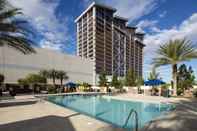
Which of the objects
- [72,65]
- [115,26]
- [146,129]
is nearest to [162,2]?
[146,129]

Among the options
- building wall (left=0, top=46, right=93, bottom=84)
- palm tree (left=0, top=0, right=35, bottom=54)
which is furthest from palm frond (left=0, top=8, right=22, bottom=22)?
building wall (left=0, top=46, right=93, bottom=84)

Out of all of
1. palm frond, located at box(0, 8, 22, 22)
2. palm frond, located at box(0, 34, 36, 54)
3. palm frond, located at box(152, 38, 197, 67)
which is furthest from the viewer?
palm frond, located at box(152, 38, 197, 67)


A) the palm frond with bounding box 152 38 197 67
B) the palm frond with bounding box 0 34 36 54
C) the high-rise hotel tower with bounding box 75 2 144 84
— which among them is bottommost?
the palm frond with bounding box 0 34 36 54

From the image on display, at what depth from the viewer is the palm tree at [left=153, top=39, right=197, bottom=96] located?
62.5 ft

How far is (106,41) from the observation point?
95938 mm

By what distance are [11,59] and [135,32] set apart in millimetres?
95591

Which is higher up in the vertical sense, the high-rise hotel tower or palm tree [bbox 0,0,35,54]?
the high-rise hotel tower

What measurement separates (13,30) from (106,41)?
88.9 metres

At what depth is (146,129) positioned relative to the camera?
5.57m

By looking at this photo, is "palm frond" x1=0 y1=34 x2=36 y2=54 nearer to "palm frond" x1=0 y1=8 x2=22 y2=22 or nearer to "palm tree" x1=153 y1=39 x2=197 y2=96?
"palm frond" x1=0 y1=8 x2=22 y2=22

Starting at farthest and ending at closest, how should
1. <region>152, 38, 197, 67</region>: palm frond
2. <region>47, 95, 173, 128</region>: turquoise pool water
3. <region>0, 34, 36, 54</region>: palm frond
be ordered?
<region>152, 38, 197, 67</region>: palm frond, <region>47, 95, 173, 128</region>: turquoise pool water, <region>0, 34, 36, 54</region>: palm frond

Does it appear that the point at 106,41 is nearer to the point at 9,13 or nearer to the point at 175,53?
the point at 175,53

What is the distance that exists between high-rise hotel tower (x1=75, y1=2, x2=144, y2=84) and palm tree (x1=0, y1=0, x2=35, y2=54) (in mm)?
74344

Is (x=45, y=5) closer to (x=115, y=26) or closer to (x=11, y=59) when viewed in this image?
(x=11, y=59)
